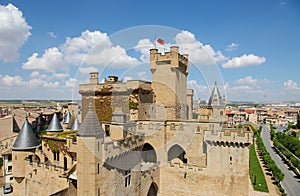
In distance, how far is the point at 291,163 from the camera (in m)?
43.8

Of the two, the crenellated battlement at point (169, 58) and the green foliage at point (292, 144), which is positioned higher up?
the crenellated battlement at point (169, 58)

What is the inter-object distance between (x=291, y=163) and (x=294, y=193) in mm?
16871

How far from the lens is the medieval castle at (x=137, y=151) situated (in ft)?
39.1

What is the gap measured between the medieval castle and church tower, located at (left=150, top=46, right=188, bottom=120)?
3.8 inches

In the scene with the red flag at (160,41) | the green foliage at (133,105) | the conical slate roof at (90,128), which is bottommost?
the conical slate roof at (90,128)

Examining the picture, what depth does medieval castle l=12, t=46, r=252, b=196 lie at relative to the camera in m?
11.9

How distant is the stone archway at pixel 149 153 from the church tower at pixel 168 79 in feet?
14.2

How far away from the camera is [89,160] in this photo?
37.1ft

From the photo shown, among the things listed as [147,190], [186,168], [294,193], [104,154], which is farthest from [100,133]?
[294,193]

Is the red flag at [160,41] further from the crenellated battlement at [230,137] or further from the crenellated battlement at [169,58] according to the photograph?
the crenellated battlement at [230,137]

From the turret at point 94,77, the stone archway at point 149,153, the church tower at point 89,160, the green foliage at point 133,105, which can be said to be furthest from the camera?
the turret at point 94,77

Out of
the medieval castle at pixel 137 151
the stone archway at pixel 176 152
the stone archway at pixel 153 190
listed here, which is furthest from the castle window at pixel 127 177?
the stone archway at pixel 176 152

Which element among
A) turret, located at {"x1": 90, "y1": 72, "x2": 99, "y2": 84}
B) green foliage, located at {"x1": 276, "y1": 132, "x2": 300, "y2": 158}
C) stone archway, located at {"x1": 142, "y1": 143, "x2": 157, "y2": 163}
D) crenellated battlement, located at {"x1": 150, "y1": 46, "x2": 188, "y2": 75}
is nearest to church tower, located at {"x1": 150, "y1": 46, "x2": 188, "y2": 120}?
crenellated battlement, located at {"x1": 150, "y1": 46, "x2": 188, "y2": 75}

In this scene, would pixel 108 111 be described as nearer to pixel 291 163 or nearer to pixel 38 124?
pixel 291 163
